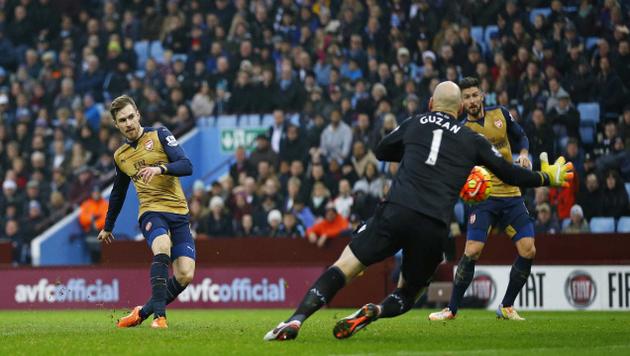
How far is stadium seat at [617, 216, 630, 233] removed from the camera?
20.6 m

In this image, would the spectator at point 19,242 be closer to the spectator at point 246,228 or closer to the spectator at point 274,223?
the spectator at point 246,228

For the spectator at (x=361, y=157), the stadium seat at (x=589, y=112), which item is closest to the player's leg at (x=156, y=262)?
the spectator at (x=361, y=157)

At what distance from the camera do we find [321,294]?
33.3 feet

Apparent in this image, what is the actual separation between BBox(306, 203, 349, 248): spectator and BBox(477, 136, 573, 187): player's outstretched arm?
11.3 m

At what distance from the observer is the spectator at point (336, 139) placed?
23547mm

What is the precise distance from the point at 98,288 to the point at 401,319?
344 inches

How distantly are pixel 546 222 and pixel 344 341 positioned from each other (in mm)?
10891

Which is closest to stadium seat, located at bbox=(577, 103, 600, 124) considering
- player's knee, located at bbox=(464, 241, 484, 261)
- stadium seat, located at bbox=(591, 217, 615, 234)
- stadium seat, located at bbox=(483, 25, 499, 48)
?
stadium seat, located at bbox=(591, 217, 615, 234)

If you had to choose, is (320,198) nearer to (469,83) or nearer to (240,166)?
(240,166)

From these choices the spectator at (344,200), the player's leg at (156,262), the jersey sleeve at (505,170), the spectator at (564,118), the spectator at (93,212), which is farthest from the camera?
the spectator at (93,212)

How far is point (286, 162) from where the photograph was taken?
2405cm

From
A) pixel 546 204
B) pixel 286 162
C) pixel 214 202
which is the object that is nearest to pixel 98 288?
pixel 214 202

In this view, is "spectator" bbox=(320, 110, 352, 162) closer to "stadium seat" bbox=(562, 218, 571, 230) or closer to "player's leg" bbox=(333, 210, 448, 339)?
"stadium seat" bbox=(562, 218, 571, 230)

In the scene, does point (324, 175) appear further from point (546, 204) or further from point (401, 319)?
point (401, 319)
